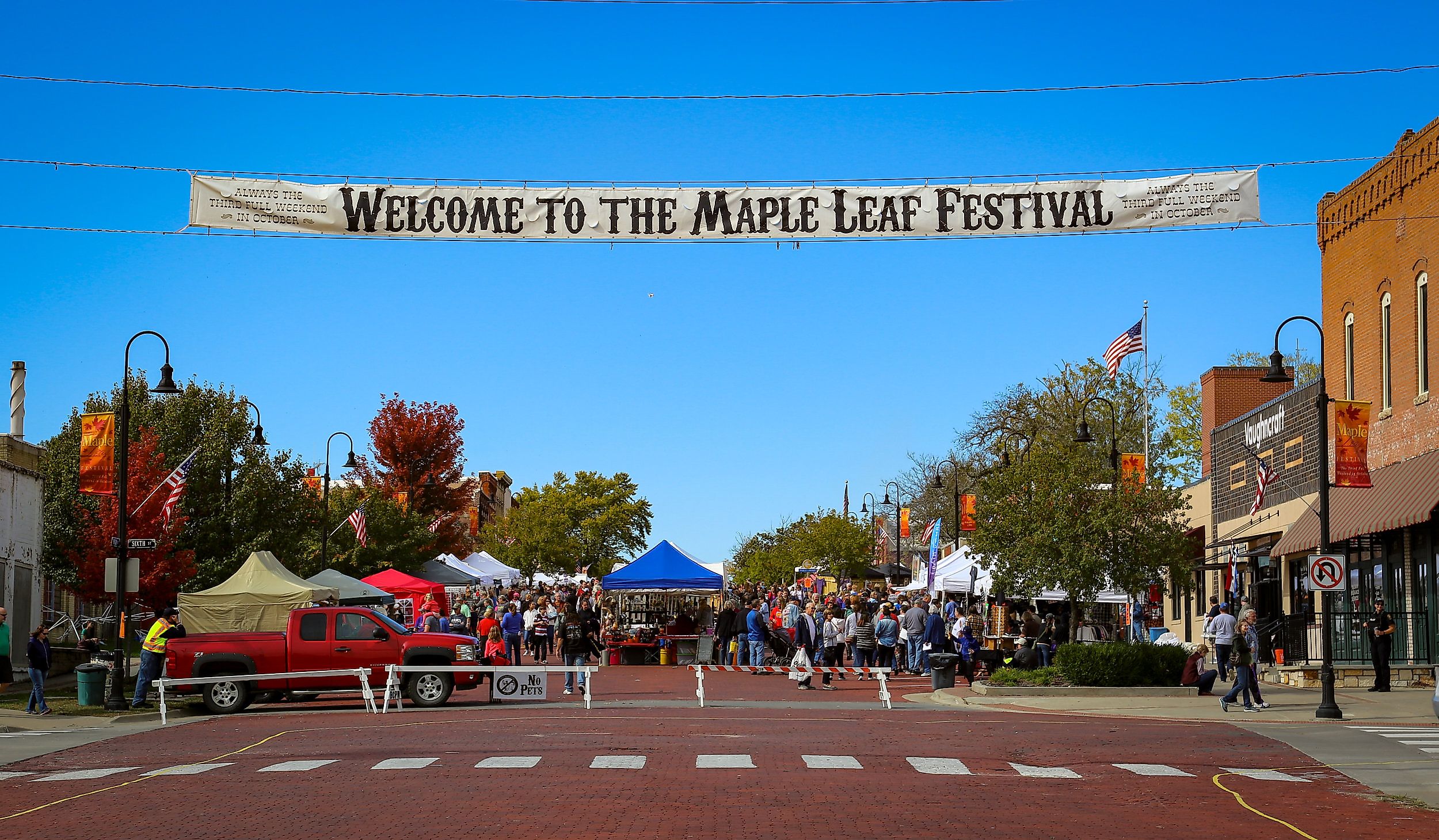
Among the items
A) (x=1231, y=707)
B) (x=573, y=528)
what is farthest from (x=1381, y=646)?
(x=573, y=528)

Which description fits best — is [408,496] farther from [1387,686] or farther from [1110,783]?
[1110,783]

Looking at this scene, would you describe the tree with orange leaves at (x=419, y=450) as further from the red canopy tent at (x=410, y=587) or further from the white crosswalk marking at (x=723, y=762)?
the white crosswalk marking at (x=723, y=762)

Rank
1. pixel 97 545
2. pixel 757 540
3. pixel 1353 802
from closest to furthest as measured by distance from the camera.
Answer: pixel 1353 802
pixel 97 545
pixel 757 540

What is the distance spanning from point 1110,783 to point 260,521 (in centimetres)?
4183

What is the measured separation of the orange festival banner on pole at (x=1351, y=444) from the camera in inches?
1107

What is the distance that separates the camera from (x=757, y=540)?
136m

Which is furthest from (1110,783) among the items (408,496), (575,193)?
(408,496)

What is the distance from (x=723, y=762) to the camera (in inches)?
603

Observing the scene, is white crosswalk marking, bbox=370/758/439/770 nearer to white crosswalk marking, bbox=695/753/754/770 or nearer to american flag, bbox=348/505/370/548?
white crosswalk marking, bbox=695/753/754/770

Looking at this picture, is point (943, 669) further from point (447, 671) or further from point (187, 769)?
point (187, 769)

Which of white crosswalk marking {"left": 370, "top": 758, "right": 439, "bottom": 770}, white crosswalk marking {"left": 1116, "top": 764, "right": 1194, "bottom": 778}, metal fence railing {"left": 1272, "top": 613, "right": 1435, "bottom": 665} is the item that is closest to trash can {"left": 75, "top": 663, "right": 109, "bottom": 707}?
white crosswalk marking {"left": 370, "top": 758, "right": 439, "bottom": 770}

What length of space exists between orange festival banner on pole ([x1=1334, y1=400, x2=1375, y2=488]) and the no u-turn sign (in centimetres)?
554

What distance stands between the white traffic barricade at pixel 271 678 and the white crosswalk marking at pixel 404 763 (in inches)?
275

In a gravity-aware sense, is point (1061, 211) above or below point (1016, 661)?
above
